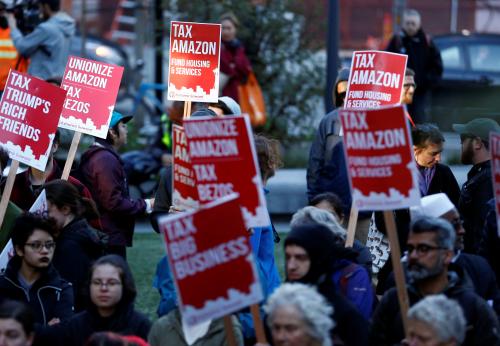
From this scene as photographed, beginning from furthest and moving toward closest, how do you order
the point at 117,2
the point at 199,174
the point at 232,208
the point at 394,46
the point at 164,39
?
the point at 117,2
the point at 164,39
the point at 394,46
the point at 199,174
the point at 232,208

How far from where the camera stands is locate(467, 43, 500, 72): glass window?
21844 mm

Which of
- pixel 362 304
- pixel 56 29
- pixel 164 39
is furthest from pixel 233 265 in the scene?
pixel 164 39

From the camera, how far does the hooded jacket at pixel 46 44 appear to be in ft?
46.2

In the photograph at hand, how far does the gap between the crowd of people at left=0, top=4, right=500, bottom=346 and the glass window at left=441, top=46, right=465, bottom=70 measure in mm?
11936

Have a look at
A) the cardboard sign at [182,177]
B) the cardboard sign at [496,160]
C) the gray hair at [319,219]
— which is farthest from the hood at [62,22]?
the cardboard sign at [496,160]

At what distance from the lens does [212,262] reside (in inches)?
257

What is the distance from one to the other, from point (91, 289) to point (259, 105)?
940 centimetres

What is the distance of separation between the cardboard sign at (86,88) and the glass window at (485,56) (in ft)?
40.8

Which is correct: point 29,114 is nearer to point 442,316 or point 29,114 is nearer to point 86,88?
point 86,88

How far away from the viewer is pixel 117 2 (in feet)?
99.8

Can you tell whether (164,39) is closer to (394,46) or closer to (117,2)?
(394,46)

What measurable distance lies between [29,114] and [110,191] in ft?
2.86

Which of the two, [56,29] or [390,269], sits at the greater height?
[56,29]

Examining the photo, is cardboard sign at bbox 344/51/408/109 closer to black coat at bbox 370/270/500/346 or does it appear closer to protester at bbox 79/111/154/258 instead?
protester at bbox 79/111/154/258
